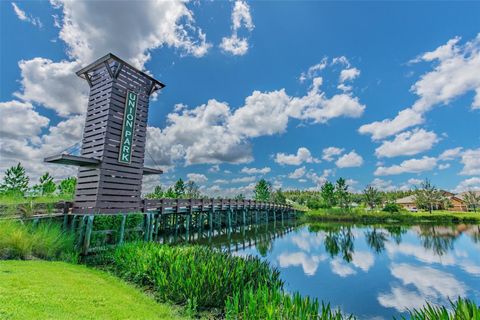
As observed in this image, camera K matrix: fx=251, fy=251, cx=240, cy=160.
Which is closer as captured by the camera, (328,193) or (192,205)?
(192,205)

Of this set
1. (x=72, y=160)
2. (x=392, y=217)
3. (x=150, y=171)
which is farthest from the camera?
(x=392, y=217)

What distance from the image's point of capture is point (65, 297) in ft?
15.7

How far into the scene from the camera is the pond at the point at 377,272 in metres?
8.07

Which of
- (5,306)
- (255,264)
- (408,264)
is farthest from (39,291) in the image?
(408,264)

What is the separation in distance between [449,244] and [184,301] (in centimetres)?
2148

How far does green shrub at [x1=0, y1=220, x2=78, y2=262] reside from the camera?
7.05 metres

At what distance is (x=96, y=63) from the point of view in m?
11.2

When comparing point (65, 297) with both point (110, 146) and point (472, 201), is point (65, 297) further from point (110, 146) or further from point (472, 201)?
point (472, 201)

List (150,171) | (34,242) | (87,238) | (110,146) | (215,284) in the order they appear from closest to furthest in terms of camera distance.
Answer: (215,284) < (34,242) < (87,238) < (110,146) < (150,171)

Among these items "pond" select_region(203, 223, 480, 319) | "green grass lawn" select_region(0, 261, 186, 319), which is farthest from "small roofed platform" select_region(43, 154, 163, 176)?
"pond" select_region(203, 223, 480, 319)

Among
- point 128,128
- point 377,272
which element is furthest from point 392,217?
point 128,128

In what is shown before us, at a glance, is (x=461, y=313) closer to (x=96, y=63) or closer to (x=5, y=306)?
(x=5, y=306)

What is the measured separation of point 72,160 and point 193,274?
281 inches

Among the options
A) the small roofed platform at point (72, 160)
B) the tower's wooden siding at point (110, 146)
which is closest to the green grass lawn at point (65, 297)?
the small roofed platform at point (72, 160)
